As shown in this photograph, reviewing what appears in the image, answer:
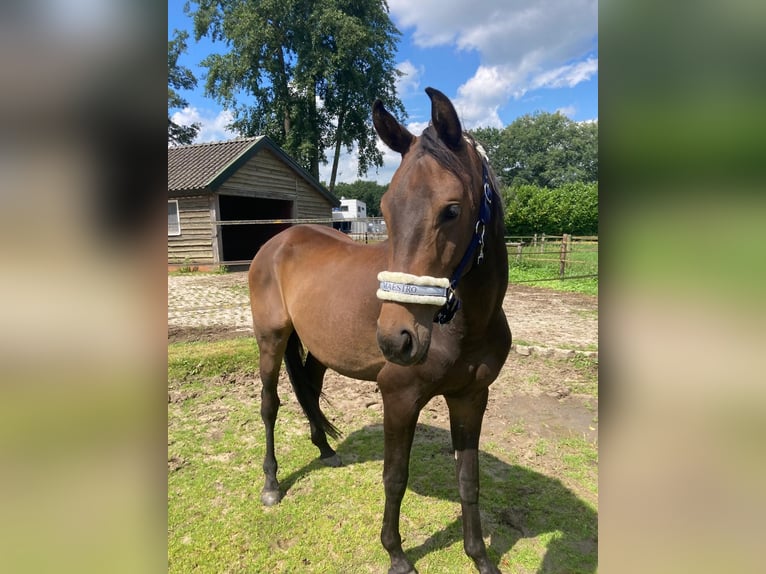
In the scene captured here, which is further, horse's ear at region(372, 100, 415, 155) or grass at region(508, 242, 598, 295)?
grass at region(508, 242, 598, 295)

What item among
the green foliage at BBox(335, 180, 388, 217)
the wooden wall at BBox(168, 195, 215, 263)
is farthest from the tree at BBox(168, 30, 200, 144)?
the green foliage at BBox(335, 180, 388, 217)

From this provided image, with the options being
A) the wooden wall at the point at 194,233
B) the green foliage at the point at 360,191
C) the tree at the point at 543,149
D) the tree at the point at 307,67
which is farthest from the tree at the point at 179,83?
the green foliage at the point at 360,191

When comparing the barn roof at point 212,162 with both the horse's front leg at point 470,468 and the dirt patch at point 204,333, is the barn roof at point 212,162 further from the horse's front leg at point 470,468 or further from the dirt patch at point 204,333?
the horse's front leg at point 470,468

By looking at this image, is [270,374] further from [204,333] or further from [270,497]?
[204,333]

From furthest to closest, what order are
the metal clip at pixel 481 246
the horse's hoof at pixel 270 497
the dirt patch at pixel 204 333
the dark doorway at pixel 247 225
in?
the dark doorway at pixel 247 225 → the dirt patch at pixel 204 333 → the horse's hoof at pixel 270 497 → the metal clip at pixel 481 246

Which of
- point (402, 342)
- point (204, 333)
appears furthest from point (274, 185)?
point (402, 342)

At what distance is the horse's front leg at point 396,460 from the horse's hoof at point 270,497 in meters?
0.97

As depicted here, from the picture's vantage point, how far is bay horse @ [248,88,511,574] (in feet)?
4.96

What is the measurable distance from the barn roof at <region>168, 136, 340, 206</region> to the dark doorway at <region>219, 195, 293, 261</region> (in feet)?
4.85

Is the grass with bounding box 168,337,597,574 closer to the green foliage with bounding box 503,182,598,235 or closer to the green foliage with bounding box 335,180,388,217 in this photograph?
the green foliage with bounding box 503,182,598,235

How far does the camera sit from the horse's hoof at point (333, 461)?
3.39m

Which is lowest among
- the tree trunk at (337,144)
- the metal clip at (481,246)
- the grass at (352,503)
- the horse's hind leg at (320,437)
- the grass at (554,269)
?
the grass at (352,503)

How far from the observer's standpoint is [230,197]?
656 inches
